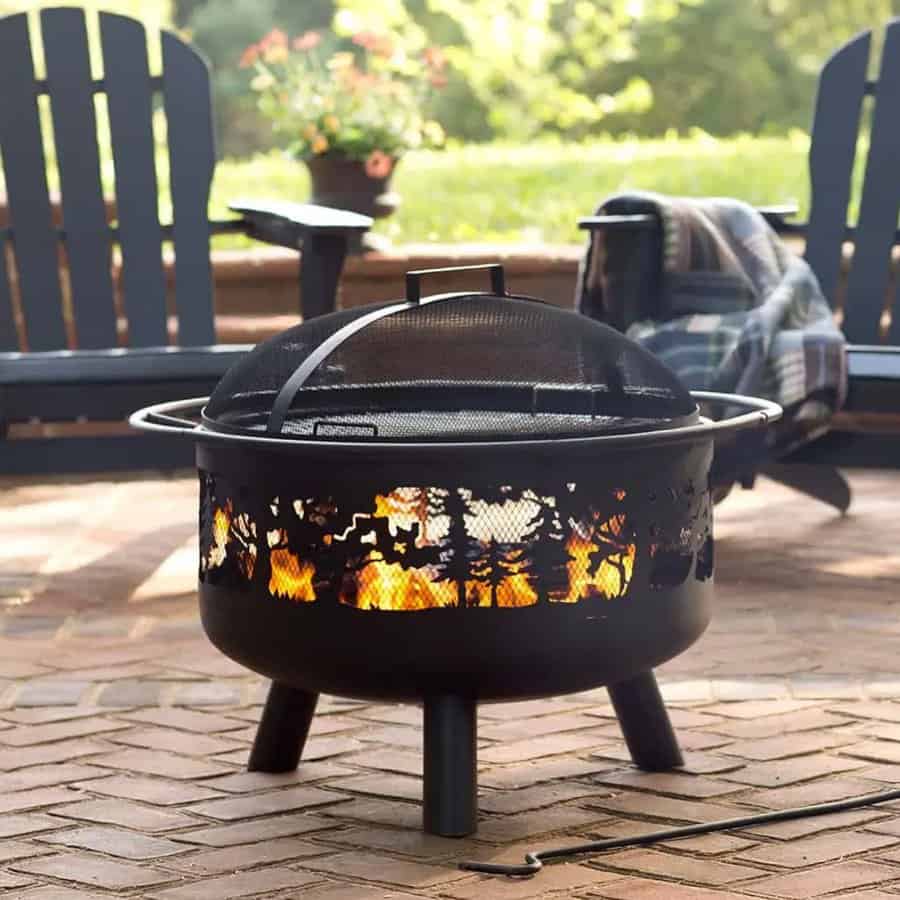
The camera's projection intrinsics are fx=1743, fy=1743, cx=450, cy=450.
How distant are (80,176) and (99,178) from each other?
1.8 inches

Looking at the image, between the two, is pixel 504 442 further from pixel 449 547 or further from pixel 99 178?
pixel 99 178

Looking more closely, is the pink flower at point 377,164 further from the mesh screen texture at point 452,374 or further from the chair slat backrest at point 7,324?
the mesh screen texture at point 452,374

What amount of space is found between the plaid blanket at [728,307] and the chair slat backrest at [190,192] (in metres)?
0.91

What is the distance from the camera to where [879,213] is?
4.31 meters

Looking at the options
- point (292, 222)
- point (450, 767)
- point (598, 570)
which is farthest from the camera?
point (292, 222)

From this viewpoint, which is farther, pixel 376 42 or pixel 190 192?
pixel 376 42

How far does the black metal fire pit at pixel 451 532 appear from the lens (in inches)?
83.6

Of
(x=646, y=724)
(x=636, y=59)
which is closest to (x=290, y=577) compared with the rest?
(x=646, y=724)

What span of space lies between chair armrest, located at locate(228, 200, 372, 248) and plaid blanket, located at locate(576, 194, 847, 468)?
2.08ft

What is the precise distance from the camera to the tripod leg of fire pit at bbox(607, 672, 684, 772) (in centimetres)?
255

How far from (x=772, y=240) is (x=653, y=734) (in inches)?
71.8

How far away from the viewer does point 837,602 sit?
3646mm

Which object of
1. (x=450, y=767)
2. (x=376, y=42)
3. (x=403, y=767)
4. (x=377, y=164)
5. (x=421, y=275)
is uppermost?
(x=376, y=42)

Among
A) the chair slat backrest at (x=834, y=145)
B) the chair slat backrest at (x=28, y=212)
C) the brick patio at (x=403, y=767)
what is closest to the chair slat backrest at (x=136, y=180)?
the chair slat backrest at (x=28, y=212)
